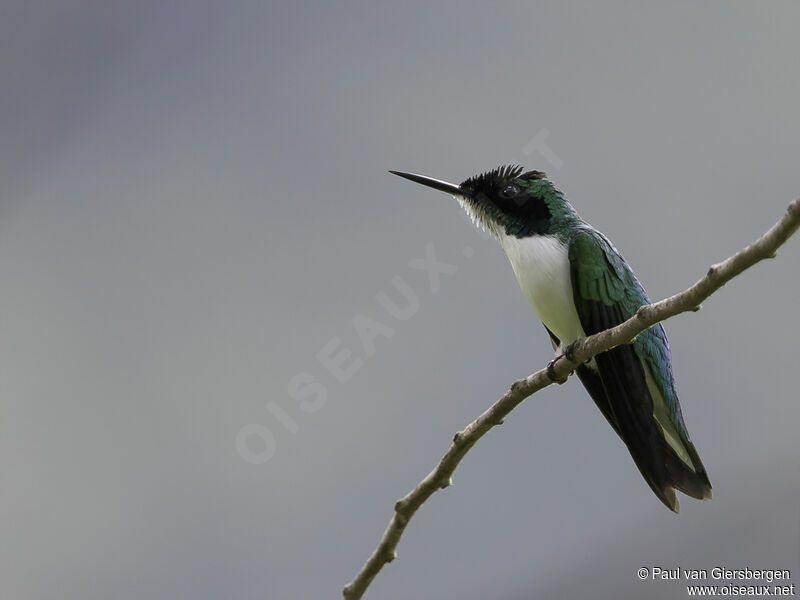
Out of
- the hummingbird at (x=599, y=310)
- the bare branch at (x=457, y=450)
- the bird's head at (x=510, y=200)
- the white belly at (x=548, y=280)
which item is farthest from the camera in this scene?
the bird's head at (x=510, y=200)

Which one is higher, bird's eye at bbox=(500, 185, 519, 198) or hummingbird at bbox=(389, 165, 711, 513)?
bird's eye at bbox=(500, 185, 519, 198)

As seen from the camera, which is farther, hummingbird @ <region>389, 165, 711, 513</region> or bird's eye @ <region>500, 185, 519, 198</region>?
bird's eye @ <region>500, 185, 519, 198</region>

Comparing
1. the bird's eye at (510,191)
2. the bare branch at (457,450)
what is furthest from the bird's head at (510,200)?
the bare branch at (457,450)

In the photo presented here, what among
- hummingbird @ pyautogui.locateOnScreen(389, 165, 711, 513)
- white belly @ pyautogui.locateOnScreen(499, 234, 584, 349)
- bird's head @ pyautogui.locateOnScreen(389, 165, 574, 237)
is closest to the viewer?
hummingbird @ pyautogui.locateOnScreen(389, 165, 711, 513)

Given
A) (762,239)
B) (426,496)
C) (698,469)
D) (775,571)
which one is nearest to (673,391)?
(698,469)

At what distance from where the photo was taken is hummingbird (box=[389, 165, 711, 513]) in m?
2.29

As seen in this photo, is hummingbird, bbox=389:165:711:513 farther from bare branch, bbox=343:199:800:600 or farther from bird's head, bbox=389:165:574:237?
bare branch, bbox=343:199:800:600

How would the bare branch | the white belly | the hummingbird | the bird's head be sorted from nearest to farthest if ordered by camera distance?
1. the bare branch
2. the hummingbird
3. the white belly
4. the bird's head

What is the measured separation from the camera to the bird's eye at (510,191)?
8.81 feet

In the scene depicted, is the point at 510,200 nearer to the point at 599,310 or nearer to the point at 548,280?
the point at 548,280

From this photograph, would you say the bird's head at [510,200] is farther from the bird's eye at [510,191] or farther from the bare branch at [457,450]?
the bare branch at [457,450]

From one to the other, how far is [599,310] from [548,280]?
17 cm

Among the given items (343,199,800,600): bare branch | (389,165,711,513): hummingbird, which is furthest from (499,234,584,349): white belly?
(343,199,800,600): bare branch

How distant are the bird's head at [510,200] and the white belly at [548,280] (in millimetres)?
80
